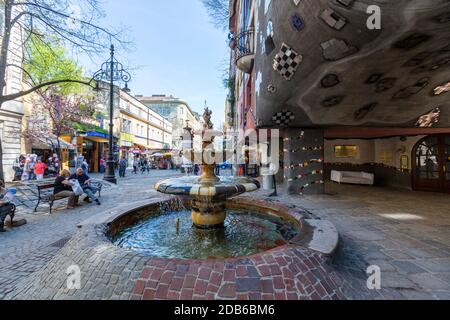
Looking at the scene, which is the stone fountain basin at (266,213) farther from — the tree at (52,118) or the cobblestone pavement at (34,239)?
the tree at (52,118)

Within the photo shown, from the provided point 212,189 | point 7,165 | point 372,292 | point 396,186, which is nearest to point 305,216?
point 372,292

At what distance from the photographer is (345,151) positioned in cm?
1505

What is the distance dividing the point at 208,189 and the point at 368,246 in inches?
117

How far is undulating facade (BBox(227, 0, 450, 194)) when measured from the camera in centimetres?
410

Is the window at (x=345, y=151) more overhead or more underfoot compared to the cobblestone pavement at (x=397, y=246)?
more overhead

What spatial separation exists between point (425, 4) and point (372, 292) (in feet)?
14.5

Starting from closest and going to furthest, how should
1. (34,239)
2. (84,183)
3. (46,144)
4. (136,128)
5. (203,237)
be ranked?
(203,237), (34,239), (84,183), (46,144), (136,128)

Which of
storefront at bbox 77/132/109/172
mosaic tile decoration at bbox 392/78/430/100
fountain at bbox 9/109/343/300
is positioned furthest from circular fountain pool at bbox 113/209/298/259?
storefront at bbox 77/132/109/172

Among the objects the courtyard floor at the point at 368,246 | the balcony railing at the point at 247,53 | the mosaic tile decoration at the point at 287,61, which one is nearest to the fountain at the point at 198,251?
the courtyard floor at the point at 368,246

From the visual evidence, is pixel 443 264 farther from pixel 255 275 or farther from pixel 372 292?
pixel 255 275

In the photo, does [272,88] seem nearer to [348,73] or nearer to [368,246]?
[348,73]

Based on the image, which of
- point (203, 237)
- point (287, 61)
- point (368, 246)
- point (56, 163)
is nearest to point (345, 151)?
point (287, 61)

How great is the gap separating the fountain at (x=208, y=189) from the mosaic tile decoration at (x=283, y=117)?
11.6ft

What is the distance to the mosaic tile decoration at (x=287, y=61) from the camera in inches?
215
